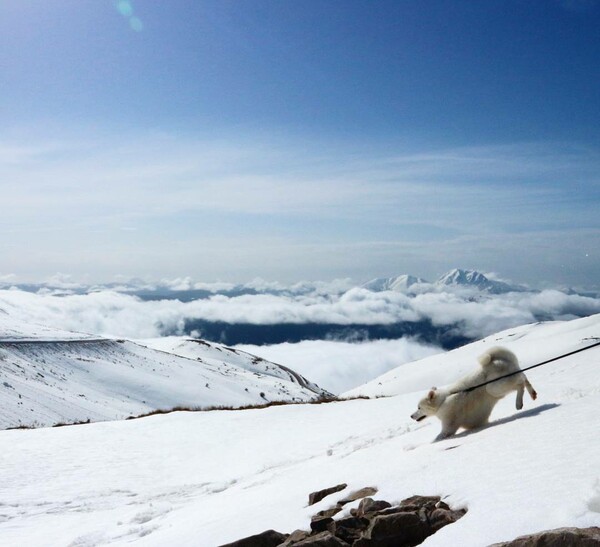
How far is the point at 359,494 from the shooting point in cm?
750

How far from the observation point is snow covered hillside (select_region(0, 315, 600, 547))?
5.61 meters

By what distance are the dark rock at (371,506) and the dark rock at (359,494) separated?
0.53 metres

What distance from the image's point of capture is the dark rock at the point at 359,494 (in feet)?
24.2

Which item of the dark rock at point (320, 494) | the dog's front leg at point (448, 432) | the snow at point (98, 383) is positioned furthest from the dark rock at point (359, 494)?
the snow at point (98, 383)

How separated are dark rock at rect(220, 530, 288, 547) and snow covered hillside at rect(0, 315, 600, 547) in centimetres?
55

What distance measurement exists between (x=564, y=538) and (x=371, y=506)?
290cm

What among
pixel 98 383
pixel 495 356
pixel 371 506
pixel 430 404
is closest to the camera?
pixel 371 506

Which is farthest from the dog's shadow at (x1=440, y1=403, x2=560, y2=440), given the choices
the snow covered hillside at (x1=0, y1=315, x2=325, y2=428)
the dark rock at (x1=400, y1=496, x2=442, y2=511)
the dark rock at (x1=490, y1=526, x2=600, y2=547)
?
the snow covered hillside at (x1=0, y1=315, x2=325, y2=428)

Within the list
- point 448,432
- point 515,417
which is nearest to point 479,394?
point 515,417

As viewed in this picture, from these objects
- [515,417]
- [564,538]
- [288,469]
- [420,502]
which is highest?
[564,538]

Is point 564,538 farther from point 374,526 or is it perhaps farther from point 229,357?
point 229,357

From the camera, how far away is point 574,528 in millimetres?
4223

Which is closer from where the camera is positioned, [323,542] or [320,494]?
[323,542]

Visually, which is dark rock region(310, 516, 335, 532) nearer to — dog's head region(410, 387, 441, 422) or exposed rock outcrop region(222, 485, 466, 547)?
exposed rock outcrop region(222, 485, 466, 547)
